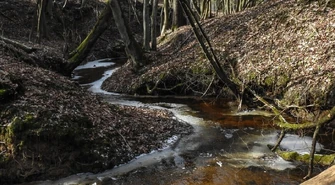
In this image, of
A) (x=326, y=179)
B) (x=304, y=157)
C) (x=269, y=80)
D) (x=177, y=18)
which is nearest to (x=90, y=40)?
(x=177, y=18)

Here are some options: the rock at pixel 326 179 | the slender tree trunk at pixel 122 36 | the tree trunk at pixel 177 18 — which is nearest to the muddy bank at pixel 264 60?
the slender tree trunk at pixel 122 36

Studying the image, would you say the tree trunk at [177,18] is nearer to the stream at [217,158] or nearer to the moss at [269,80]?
the stream at [217,158]

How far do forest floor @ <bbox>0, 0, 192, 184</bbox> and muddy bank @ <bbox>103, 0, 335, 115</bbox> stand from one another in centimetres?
347

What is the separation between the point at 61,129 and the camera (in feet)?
25.5

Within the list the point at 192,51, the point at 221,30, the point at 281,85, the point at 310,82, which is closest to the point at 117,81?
the point at 192,51

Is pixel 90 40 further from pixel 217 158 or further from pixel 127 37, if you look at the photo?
pixel 217 158

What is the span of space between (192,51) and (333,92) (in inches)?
303

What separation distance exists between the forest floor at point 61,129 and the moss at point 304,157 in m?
3.21

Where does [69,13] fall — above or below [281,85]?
above

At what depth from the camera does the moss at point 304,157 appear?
7.61 metres

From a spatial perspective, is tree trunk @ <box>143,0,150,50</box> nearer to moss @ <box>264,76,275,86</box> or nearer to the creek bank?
moss @ <box>264,76,275,86</box>

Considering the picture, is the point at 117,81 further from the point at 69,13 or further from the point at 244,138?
the point at 69,13

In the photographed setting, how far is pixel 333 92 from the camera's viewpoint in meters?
9.96

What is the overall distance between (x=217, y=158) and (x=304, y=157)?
81.2 inches
